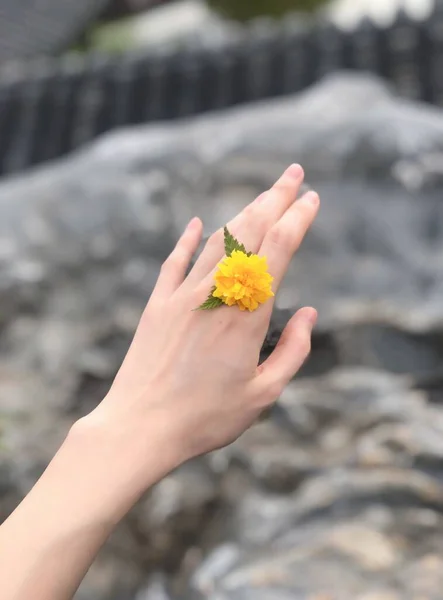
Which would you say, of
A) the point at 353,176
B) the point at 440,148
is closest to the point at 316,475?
the point at 353,176

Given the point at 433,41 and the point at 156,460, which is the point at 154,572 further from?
the point at 433,41

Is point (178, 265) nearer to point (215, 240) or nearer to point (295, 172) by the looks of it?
point (215, 240)

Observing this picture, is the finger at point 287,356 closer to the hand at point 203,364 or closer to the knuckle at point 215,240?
the hand at point 203,364

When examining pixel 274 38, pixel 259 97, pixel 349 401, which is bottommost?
pixel 349 401

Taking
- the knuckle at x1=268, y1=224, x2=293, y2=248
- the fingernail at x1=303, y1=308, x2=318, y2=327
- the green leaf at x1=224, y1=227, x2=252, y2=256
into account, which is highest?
the knuckle at x1=268, y1=224, x2=293, y2=248

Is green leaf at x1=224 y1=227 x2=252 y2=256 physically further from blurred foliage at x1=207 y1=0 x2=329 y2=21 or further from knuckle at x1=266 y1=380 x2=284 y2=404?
blurred foliage at x1=207 y1=0 x2=329 y2=21

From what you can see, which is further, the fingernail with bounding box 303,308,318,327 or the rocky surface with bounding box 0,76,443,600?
the rocky surface with bounding box 0,76,443,600

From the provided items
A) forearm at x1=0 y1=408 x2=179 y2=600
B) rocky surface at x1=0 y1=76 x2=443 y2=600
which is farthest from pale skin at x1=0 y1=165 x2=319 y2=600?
rocky surface at x1=0 y1=76 x2=443 y2=600
